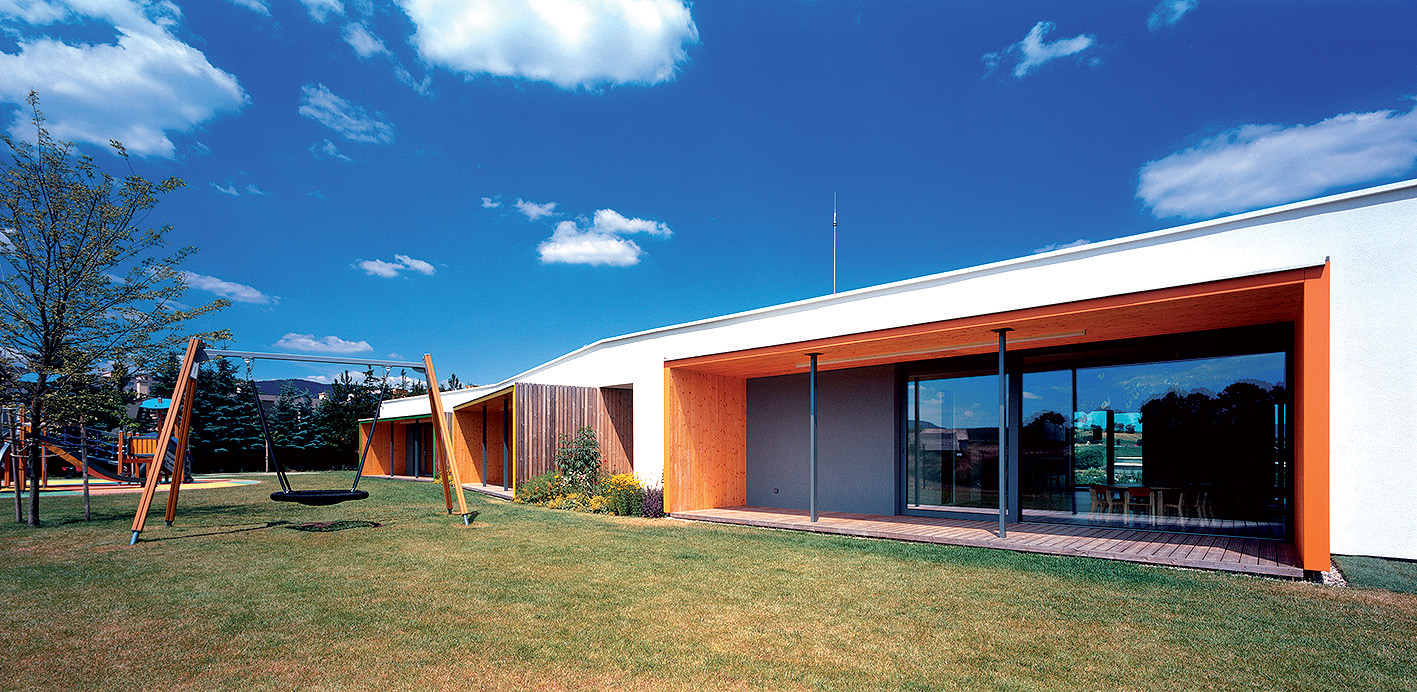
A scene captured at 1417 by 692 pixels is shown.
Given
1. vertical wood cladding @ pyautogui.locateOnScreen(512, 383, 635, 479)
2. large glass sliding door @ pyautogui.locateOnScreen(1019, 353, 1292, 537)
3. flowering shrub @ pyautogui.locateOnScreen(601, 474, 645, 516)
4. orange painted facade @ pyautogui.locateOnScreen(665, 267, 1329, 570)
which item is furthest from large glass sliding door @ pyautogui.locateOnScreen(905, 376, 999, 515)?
vertical wood cladding @ pyautogui.locateOnScreen(512, 383, 635, 479)

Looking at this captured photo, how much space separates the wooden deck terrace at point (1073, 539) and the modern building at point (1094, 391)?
272mm

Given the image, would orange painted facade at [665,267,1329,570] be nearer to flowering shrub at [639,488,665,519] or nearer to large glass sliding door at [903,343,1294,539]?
flowering shrub at [639,488,665,519]

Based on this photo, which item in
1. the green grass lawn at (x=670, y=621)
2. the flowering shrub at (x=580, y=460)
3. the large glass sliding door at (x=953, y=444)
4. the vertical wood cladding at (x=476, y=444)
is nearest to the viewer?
the green grass lawn at (x=670, y=621)

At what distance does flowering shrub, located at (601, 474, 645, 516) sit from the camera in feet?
38.4

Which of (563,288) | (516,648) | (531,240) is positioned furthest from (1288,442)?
(531,240)

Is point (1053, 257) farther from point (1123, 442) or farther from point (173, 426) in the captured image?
point (173, 426)

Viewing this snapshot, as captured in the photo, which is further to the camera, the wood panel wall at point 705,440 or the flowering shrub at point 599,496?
the flowering shrub at point 599,496

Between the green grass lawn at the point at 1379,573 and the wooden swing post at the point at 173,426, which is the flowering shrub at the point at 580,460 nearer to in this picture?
the wooden swing post at the point at 173,426

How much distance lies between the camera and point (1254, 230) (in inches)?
240

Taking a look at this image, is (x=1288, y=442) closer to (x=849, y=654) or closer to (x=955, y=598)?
(x=955, y=598)

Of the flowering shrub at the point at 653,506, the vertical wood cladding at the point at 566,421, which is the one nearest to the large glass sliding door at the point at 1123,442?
the flowering shrub at the point at 653,506

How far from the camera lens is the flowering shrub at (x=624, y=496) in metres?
11.7

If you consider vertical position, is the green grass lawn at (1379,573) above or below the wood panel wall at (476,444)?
above

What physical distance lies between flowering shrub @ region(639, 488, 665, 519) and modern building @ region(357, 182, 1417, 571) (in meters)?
0.31
